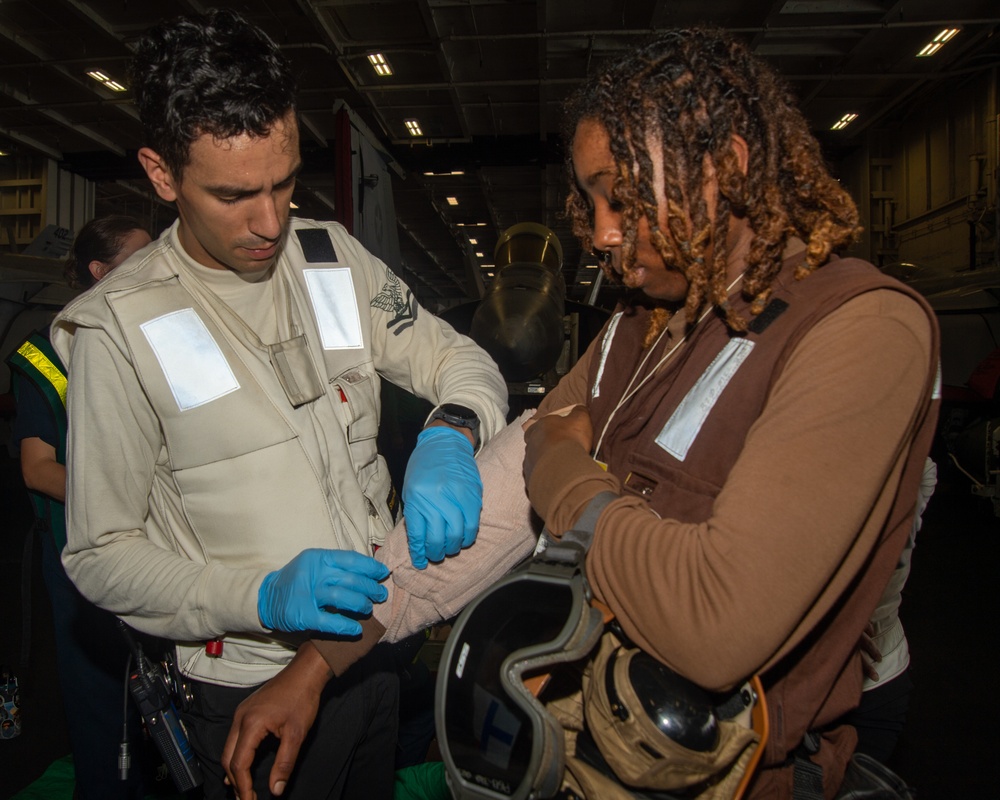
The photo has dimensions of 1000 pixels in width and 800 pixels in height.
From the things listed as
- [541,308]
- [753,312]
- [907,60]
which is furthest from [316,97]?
[753,312]

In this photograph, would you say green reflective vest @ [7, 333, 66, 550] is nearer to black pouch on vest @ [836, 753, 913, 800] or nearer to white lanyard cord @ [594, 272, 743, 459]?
white lanyard cord @ [594, 272, 743, 459]

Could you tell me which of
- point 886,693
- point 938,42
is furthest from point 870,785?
point 938,42

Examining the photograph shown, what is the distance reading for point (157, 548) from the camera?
1.29 metres

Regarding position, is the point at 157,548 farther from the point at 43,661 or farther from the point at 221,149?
the point at 43,661

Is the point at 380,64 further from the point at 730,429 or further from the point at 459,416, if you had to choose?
the point at 730,429

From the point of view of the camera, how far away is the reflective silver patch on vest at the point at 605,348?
134 centimetres

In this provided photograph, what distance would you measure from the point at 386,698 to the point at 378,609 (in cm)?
43

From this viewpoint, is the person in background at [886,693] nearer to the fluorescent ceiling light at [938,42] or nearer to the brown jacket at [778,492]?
the brown jacket at [778,492]

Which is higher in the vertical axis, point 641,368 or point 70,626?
point 641,368

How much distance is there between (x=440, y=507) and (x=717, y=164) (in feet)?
2.56

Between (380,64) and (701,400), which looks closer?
(701,400)

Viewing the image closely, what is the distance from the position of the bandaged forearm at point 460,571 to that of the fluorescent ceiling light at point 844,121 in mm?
13150

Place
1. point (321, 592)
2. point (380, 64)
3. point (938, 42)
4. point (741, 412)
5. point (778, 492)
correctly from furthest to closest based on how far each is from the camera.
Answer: point (380, 64) → point (938, 42) → point (321, 592) → point (741, 412) → point (778, 492)

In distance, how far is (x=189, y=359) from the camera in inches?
52.8
